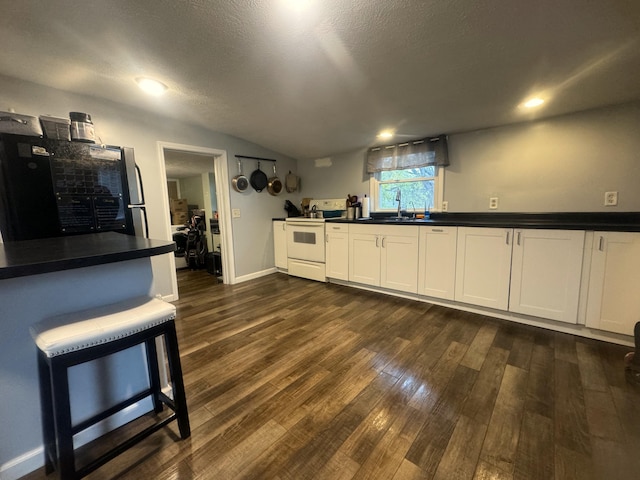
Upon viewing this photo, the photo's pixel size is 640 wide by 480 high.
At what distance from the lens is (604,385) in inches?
63.2

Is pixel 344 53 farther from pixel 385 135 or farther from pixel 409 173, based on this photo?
pixel 409 173

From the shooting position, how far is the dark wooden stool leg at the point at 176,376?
3.84 ft

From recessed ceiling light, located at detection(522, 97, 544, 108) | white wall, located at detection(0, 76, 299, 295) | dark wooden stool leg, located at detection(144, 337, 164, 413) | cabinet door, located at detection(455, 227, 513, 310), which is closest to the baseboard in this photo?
dark wooden stool leg, located at detection(144, 337, 164, 413)

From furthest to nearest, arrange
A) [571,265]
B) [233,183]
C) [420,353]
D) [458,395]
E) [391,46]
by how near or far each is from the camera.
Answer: [233,183]
[571,265]
[420,353]
[391,46]
[458,395]

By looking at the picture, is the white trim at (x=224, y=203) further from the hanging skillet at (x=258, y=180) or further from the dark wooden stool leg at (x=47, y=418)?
the dark wooden stool leg at (x=47, y=418)

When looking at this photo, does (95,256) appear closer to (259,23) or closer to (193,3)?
(193,3)

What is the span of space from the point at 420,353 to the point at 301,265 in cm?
231

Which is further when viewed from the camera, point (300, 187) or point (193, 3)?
point (300, 187)

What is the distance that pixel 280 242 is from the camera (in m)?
4.25

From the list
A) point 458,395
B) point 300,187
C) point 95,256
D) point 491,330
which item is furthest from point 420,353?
point 300,187

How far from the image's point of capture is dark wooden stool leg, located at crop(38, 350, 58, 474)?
1085 mm

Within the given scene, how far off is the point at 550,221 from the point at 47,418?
381cm

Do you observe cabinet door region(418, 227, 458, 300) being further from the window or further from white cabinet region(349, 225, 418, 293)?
the window

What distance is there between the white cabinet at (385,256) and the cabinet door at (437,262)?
8cm
